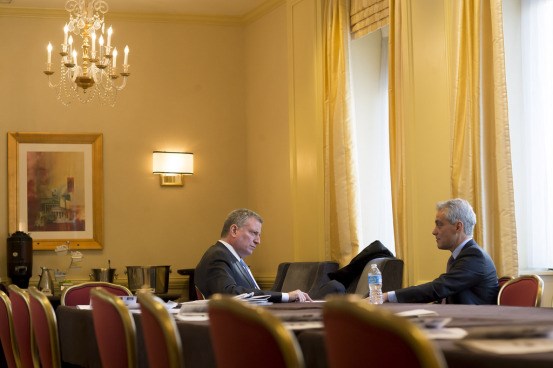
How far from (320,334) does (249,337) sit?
584mm

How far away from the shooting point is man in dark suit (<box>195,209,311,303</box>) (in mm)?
5184

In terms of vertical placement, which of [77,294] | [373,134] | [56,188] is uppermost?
[373,134]

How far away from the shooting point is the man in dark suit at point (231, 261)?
518 centimetres

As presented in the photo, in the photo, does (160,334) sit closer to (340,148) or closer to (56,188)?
(340,148)

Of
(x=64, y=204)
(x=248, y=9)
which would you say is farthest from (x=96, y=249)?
(x=248, y=9)

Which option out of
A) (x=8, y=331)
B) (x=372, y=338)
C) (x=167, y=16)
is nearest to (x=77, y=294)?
(x=8, y=331)

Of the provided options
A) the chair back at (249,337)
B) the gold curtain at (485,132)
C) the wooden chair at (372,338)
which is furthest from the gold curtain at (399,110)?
the wooden chair at (372,338)

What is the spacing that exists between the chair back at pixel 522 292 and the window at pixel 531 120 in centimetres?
148

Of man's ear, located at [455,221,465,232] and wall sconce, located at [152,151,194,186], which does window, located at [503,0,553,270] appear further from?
wall sconce, located at [152,151,194,186]

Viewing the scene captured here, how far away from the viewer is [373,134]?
833cm

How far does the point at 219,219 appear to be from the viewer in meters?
10.3

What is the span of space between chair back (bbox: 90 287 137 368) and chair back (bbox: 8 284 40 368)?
4.74 ft

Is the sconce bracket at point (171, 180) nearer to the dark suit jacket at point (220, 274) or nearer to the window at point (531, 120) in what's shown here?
the window at point (531, 120)

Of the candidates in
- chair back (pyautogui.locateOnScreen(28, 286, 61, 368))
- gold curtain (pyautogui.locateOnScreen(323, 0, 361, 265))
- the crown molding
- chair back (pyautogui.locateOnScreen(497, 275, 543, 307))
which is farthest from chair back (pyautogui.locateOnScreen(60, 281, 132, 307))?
the crown molding
